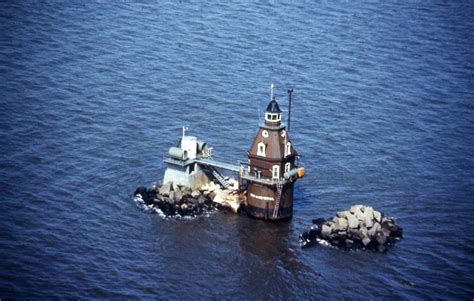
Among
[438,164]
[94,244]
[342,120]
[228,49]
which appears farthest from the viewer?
[228,49]

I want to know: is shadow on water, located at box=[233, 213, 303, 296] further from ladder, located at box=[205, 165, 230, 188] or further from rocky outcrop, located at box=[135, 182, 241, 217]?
ladder, located at box=[205, 165, 230, 188]

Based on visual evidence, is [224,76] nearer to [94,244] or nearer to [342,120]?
[342,120]

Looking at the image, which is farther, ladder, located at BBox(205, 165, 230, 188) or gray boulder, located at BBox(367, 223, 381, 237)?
ladder, located at BBox(205, 165, 230, 188)

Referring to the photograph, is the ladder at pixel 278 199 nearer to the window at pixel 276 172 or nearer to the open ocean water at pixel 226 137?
the window at pixel 276 172

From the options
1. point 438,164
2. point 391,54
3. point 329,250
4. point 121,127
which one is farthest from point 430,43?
point 329,250

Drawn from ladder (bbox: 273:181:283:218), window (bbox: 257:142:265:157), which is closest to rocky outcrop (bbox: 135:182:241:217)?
ladder (bbox: 273:181:283:218)

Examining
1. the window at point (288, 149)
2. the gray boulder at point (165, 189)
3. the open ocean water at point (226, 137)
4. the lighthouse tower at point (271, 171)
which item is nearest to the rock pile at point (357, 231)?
the open ocean water at point (226, 137)

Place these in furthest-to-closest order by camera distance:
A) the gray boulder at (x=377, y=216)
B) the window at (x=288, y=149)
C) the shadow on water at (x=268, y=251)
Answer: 1. the window at (x=288, y=149)
2. the gray boulder at (x=377, y=216)
3. the shadow on water at (x=268, y=251)
